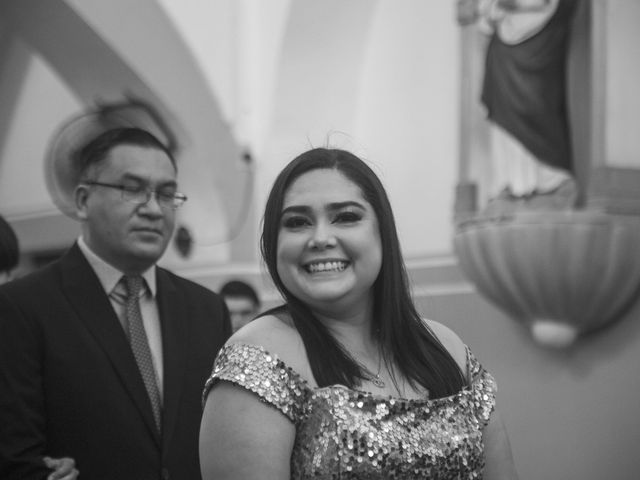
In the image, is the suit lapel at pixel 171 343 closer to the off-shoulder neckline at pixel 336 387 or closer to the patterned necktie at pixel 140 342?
the patterned necktie at pixel 140 342

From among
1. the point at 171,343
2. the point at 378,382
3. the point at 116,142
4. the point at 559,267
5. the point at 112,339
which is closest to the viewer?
the point at 378,382

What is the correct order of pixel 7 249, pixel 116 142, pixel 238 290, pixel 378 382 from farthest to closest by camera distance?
pixel 238 290 < pixel 7 249 < pixel 116 142 < pixel 378 382

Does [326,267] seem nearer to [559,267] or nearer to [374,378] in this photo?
[374,378]

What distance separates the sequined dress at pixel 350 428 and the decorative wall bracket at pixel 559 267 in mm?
3056

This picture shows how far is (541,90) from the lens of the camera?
4809 mm

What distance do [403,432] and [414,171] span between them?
4.50 metres

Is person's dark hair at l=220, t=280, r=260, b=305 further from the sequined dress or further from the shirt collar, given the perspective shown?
the sequined dress

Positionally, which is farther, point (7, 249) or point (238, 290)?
point (238, 290)

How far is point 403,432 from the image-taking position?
1.46 m

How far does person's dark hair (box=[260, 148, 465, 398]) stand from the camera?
5.15 feet

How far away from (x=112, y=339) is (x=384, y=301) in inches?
35.7

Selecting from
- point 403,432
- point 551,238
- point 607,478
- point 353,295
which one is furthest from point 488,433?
point 607,478

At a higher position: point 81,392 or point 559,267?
point 81,392

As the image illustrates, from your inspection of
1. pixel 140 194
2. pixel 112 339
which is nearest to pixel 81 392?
pixel 112 339
